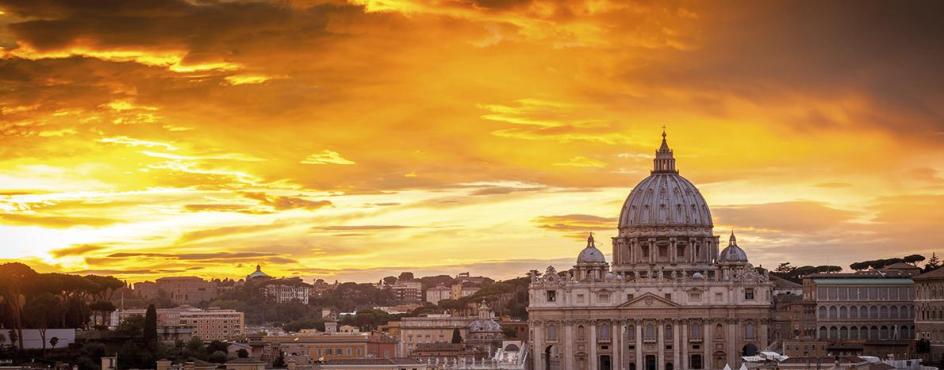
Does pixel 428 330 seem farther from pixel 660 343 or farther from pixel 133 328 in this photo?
pixel 133 328

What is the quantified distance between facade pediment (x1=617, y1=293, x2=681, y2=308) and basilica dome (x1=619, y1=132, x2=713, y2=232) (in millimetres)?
9805

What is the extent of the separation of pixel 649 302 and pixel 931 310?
85.4 ft

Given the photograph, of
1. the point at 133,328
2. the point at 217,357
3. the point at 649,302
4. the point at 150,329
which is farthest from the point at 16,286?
the point at 649,302

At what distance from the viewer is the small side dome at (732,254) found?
12950 centimetres

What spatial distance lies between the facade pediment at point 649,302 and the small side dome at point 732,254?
25.6 feet

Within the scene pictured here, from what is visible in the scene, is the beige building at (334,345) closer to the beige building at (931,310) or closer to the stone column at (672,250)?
the stone column at (672,250)

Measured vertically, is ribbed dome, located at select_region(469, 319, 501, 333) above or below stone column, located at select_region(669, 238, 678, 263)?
below

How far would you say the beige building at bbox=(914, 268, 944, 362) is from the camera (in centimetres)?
9719

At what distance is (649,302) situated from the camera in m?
123

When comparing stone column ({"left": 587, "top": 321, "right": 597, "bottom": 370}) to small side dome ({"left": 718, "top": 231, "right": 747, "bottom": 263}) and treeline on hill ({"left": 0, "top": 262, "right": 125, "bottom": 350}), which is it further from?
treeline on hill ({"left": 0, "top": 262, "right": 125, "bottom": 350})

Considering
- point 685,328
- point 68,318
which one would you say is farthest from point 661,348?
point 68,318

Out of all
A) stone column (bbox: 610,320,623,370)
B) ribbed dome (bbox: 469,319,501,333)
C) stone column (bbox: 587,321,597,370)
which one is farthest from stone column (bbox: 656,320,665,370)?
ribbed dome (bbox: 469,319,501,333)

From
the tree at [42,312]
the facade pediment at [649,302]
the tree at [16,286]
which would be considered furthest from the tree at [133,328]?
the facade pediment at [649,302]

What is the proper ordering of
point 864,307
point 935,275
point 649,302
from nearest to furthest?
point 935,275, point 864,307, point 649,302
